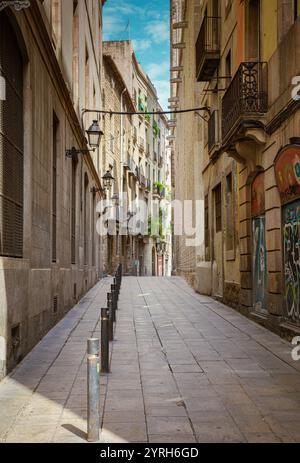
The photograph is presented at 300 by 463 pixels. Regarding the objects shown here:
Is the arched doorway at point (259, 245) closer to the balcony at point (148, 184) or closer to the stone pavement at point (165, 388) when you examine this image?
the stone pavement at point (165, 388)

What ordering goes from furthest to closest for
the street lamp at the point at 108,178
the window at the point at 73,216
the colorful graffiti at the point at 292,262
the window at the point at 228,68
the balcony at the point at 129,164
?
the balcony at the point at 129,164
the street lamp at the point at 108,178
the window at the point at 73,216
the window at the point at 228,68
the colorful graffiti at the point at 292,262

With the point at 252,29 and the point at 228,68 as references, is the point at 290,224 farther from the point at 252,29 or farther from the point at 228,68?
the point at 228,68

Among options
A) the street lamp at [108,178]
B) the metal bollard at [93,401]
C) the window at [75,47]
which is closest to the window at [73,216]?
the window at [75,47]

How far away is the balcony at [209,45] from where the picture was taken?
59.7 ft

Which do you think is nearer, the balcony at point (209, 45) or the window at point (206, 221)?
the balcony at point (209, 45)

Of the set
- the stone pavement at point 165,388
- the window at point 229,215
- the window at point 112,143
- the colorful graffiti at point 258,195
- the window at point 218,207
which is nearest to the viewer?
the stone pavement at point 165,388

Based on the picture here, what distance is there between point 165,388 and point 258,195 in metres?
7.26

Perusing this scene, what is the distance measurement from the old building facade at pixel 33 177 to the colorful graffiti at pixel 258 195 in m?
4.39

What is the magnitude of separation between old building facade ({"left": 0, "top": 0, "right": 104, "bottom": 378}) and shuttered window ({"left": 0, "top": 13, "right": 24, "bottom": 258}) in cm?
1

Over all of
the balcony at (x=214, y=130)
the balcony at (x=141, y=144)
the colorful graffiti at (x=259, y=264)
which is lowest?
the colorful graffiti at (x=259, y=264)

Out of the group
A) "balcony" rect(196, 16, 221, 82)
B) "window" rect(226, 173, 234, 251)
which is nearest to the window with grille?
"window" rect(226, 173, 234, 251)

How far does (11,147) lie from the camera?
8.41 m

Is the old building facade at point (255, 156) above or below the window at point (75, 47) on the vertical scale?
below
